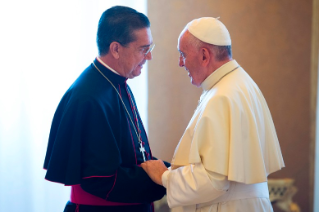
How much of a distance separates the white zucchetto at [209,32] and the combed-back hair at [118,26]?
0.29m

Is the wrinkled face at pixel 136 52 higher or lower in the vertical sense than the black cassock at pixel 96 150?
higher

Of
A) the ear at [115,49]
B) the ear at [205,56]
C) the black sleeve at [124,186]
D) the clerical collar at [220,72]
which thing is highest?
the ear at [115,49]

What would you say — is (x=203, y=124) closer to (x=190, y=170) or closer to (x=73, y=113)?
(x=190, y=170)

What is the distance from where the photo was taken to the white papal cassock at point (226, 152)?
6.06 ft

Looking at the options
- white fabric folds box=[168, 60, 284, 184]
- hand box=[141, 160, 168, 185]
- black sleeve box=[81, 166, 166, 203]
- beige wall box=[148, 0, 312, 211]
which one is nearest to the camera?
white fabric folds box=[168, 60, 284, 184]

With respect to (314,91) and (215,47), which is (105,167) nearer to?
(215,47)

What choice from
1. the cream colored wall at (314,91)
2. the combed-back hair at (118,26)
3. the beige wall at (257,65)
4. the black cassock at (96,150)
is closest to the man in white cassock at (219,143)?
the black cassock at (96,150)

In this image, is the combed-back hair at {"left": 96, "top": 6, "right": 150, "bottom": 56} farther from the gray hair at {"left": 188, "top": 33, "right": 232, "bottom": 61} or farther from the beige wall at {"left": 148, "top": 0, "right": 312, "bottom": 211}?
the beige wall at {"left": 148, "top": 0, "right": 312, "bottom": 211}

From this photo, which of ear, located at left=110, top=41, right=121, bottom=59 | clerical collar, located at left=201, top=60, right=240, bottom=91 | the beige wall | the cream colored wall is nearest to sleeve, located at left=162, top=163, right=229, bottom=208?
clerical collar, located at left=201, top=60, right=240, bottom=91

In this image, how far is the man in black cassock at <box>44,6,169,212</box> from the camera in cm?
194

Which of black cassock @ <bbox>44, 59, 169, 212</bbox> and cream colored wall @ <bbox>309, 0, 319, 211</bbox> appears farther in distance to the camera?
cream colored wall @ <bbox>309, 0, 319, 211</bbox>

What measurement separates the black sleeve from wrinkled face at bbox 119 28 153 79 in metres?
0.54

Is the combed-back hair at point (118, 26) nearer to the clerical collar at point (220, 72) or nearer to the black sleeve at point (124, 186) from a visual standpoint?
the clerical collar at point (220, 72)

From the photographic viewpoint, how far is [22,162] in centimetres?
294
